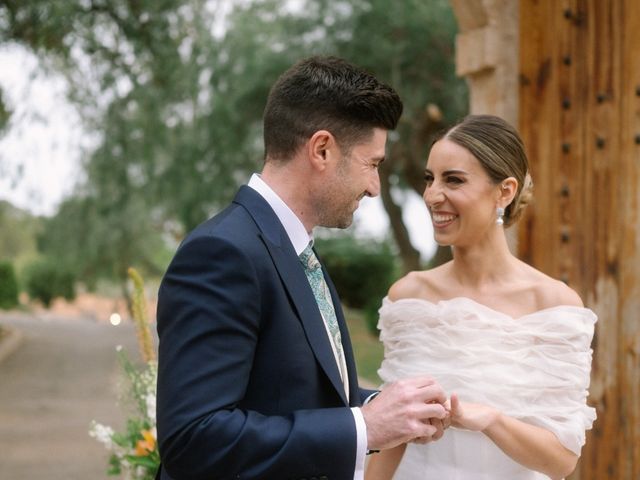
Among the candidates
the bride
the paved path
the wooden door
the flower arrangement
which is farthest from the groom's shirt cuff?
the paved path

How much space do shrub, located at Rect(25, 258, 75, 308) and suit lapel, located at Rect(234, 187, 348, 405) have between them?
27.3m

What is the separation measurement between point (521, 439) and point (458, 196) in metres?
0.71

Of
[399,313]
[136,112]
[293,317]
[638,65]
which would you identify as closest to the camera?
[293,317]

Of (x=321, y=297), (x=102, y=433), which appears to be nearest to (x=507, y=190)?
Answer: (x=321, y=297)

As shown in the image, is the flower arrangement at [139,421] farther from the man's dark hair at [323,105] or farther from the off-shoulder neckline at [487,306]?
the man's dark hair at [323,105]

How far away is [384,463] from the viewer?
2645mm

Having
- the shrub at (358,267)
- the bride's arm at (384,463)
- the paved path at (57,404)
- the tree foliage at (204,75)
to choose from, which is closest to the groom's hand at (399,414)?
the bride's arm at (384,463)

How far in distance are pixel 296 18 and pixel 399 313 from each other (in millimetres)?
11525

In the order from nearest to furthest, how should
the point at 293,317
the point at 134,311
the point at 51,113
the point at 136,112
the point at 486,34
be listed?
the point at 293,317 → the point at 134,311 → the point at 486,34 → the point at 51,113 → the point at 136,112

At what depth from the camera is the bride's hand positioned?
223 cm

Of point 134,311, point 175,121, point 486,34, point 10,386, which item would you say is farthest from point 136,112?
point 134,311

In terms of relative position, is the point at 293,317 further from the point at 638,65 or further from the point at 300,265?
the point at 638,65

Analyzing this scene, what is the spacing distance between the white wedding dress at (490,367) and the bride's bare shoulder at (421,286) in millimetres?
61

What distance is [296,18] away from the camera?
1370 cm
